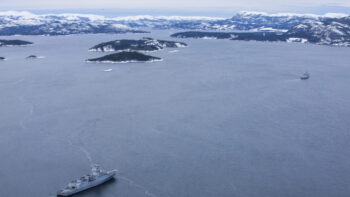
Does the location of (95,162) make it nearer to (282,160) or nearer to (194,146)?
(194,146)

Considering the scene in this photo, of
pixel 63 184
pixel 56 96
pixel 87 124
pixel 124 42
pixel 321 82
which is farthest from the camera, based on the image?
pixel 124 42

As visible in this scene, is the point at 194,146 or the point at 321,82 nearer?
the point at 194,146

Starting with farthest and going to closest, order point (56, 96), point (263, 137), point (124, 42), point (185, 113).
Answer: point (124, 42)
point (56, 96)
point (185, 113)
point (263, 137)

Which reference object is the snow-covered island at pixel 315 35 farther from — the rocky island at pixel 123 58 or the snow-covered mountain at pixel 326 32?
the rocky island at pixel 123 58

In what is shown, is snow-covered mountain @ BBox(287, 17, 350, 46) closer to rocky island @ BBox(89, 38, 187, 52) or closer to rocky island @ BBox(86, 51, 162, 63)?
rocky island @ BBox(89, 38, 187, 52)

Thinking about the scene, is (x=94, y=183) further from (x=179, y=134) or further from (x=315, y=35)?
(x=315, y=35)

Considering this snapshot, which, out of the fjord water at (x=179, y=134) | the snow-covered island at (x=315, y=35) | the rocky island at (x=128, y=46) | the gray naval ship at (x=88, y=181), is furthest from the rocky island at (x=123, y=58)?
the snow-covered island at (x=315, y=35)

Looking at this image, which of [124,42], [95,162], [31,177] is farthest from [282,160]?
[124,42]
